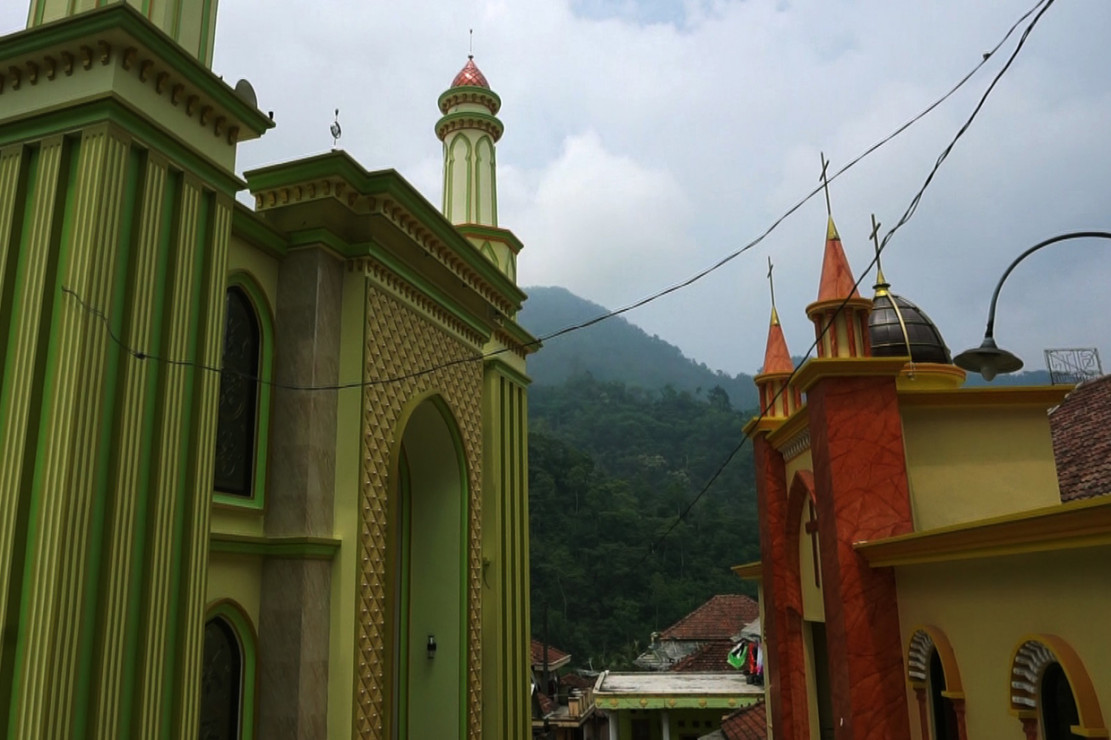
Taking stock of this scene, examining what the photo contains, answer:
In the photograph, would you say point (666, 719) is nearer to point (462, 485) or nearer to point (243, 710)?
point (462, 485)

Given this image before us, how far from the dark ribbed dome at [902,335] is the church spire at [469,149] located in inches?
237

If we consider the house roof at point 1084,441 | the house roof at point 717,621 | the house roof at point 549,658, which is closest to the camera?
the house roof at point 1084,441

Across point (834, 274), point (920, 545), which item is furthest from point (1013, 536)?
point (834, 274)

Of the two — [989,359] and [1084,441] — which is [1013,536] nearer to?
[989,359]

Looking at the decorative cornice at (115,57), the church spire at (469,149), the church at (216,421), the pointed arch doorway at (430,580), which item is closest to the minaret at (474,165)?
the church spire at (469,149)

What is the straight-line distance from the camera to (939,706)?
23.9 feet

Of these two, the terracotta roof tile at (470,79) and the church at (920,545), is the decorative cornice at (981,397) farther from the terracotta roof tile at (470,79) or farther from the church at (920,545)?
the terracotta roof tile at (470,79)

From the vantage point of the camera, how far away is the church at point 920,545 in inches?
217

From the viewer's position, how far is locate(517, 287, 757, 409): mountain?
451 ft

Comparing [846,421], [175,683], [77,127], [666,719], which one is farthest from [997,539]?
[666,719]

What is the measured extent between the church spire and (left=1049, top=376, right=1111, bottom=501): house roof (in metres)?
8.71

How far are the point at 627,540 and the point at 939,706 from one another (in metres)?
48.5

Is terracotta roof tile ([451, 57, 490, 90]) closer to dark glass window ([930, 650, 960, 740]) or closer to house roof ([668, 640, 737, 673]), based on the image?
dark glass window ([930, 650, 960, 740])

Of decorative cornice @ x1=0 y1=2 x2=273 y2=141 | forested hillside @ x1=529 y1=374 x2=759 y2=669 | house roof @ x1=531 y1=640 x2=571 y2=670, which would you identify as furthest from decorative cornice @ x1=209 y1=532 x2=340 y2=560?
forested hillside @ x1=529 y1=374 x2=759 y2=669
